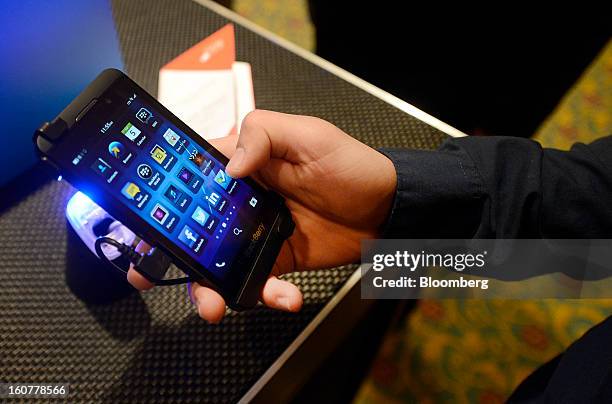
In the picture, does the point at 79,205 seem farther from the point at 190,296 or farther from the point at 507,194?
the point at 507,194

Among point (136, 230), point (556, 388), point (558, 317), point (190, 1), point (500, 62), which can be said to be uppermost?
point (190, 1)

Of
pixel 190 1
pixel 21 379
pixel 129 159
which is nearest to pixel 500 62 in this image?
pixel 190 1

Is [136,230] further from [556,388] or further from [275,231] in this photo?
[556,388]

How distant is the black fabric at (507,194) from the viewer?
2.02 ft

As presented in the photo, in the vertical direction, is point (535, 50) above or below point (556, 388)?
above

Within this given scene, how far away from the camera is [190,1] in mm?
879

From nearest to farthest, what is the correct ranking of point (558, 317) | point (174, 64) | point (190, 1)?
point (174, 64), point (190, 1), point (558, 317)

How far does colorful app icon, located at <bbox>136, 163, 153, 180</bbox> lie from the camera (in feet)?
1.61

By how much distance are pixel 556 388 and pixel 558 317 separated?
731 mm

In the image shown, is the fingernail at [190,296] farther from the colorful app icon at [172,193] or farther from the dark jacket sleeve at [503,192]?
the dark jacket sleeve at [503,192]

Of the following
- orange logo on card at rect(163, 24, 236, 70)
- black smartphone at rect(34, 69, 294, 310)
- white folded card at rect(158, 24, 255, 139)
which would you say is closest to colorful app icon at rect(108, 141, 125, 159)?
black smartphone at rect(34, 69, 294, 310)

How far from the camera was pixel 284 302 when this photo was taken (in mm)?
524

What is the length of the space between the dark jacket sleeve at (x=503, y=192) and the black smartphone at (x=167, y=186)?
180mm

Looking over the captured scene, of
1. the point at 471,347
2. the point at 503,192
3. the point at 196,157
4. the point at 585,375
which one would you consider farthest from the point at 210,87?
the point at 471,347
